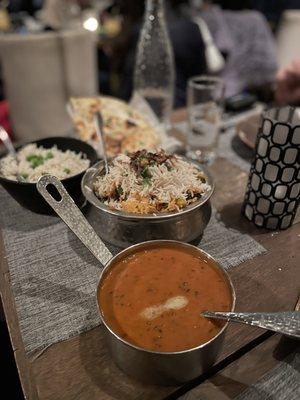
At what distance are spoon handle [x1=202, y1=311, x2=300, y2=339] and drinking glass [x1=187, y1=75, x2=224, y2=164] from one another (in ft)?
3.17

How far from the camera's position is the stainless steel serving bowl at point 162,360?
27.8 inches

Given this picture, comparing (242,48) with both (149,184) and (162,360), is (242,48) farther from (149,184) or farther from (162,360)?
(162,360)

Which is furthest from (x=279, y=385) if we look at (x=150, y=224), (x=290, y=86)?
(x=290, y=86)

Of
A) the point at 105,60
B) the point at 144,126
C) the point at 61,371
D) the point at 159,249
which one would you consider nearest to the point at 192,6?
the point at 105,60

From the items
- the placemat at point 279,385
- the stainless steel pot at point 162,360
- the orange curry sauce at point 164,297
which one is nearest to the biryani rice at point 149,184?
the orange curry sauce at point 164,297

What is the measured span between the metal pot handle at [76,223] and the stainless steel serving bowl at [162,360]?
23 cm

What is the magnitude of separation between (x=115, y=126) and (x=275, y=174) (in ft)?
2.75

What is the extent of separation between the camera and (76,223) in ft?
3.38

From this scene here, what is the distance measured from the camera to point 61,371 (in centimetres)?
81

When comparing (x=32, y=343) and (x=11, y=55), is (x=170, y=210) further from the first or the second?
(x=11, y=55)

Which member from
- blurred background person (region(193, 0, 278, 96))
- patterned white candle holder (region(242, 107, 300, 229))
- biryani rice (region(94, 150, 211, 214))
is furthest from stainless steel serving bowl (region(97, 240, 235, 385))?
blurred background person (region(193, 0, 278, 96))

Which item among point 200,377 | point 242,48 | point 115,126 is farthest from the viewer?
point 242,48

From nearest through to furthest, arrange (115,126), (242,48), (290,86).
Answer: (115,126) → (290,86) → (242,48)

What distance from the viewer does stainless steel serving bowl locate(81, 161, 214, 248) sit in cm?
103
